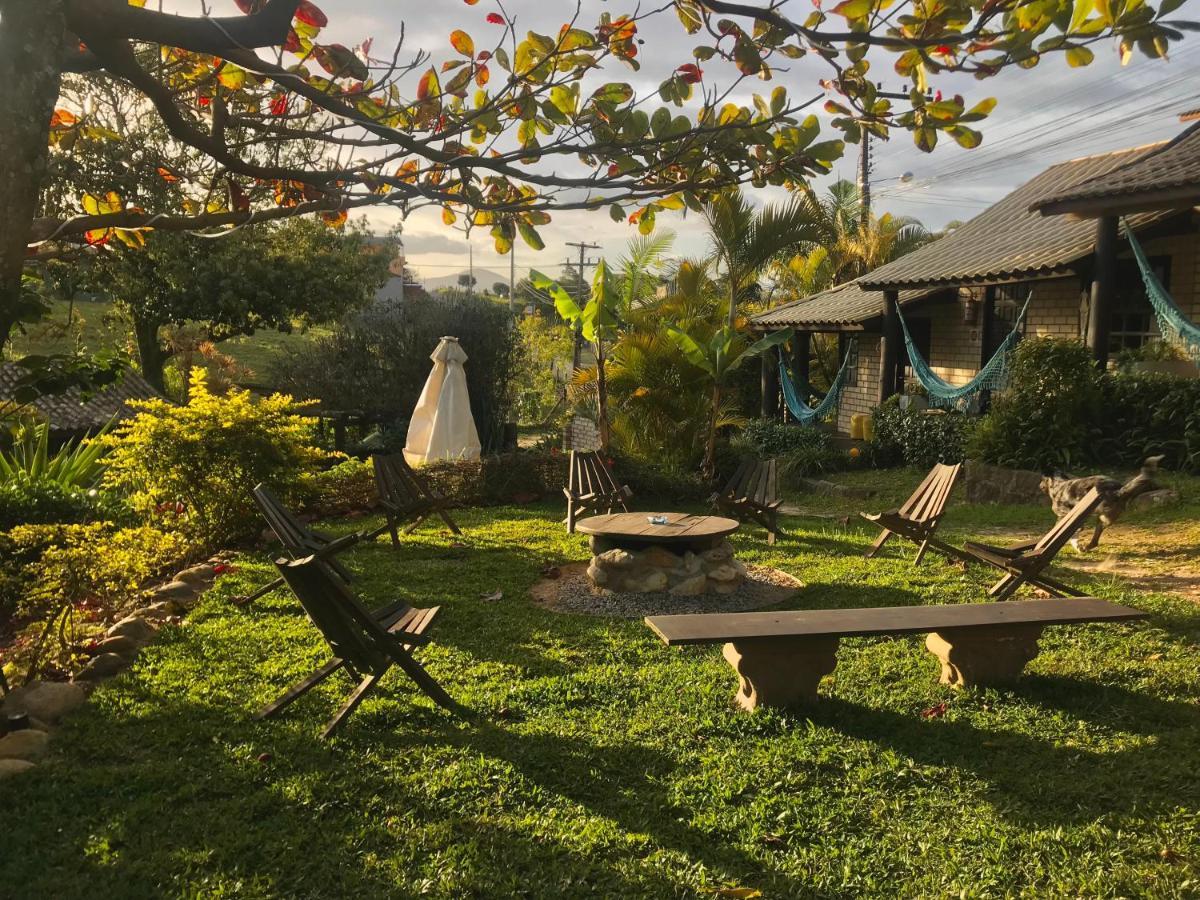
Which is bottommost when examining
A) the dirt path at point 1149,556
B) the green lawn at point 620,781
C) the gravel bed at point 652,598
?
the dirt path at point 1149,556

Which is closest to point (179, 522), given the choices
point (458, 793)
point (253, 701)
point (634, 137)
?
point (253, 701)

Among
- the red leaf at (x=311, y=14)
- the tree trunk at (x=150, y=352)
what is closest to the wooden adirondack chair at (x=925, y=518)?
the red leaf at (x=311, y=14)

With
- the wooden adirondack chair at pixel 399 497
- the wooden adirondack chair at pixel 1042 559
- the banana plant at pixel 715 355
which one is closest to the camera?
the wooden adirondack chair at pixel 1042 559

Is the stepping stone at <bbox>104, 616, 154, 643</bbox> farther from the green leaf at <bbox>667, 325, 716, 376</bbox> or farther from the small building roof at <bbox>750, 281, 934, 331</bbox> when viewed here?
the small building roof at <bbox>750, 281, 934, 331</bbox>

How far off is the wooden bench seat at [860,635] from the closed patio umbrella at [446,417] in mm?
9089

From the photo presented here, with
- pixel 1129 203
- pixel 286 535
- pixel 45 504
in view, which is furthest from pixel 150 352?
pixel 1129 203

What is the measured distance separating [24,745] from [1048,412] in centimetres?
1193

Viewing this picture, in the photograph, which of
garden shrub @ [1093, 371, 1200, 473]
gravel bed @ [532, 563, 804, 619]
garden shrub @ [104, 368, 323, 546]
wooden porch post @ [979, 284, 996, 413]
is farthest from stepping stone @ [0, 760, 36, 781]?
wooden porch post @ [979, 284, 996, 413]

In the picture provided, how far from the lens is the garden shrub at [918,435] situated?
14.0 metres

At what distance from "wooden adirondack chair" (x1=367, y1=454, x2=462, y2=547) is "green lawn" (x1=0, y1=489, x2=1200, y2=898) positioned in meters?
3.40

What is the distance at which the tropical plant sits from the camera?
25.7ft

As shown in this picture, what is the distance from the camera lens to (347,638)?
4391 mm

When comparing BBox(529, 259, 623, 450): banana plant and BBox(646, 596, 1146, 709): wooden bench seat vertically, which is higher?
BBox(529, 259, 623, 450): banana plant

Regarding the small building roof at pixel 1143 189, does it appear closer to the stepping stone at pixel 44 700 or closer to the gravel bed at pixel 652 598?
the gravel bed at pixel 652 598
